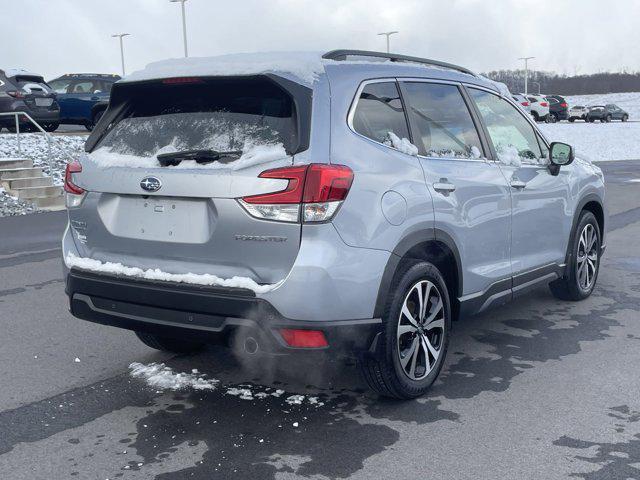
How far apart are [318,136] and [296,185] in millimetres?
277

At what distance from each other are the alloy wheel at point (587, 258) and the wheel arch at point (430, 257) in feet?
6.91

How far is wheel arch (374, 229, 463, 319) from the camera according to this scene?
154 inches

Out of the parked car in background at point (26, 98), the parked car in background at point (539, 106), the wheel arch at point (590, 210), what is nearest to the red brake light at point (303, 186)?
the wheel arch at point (590, 210)

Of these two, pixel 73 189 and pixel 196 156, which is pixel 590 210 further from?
pixel 73 189

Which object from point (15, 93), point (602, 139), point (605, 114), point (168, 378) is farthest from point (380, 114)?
point (605, 114)

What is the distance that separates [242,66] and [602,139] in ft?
117

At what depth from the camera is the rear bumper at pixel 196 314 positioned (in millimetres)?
3641

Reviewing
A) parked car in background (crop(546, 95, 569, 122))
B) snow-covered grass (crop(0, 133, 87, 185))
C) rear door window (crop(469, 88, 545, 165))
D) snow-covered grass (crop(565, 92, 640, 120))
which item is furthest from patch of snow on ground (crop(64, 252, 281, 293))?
snow-covered grass (crop(565, 92, 640, 120))

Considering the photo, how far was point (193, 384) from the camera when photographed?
4.56 meters

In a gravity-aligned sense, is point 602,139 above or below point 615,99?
below

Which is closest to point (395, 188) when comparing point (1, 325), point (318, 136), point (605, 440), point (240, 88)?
point (318, 136)

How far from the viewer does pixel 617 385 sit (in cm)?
451

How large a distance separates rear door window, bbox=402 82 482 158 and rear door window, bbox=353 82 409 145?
0.11 meters

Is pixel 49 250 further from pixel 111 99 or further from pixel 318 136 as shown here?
pixel 318 136
